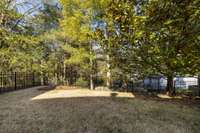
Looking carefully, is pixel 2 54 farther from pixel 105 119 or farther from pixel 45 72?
pixel 105 119

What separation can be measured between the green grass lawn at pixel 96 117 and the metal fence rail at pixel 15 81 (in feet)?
16.2

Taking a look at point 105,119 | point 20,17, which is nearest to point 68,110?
point 105,119

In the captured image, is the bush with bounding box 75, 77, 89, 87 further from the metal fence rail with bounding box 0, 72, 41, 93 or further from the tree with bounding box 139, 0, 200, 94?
the tree with bounding box 139, 0, 200, 94

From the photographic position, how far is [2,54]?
56.3ft

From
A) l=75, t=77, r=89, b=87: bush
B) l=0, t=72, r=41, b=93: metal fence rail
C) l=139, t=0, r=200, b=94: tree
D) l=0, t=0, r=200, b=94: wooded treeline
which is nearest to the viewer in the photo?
l=139, t=0, r=200, b=94: tree

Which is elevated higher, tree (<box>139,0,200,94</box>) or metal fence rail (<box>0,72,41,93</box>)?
tree (<box>139,0,200,94</box>)

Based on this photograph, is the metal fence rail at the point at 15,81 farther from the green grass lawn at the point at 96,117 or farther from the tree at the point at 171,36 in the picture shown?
the tree at the point at 171,36

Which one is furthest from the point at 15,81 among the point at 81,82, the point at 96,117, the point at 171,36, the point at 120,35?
the point at 171,36

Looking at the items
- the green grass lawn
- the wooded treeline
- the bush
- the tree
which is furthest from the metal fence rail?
the tree

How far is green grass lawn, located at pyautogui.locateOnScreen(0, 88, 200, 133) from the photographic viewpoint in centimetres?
624

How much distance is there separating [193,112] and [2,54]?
13.1 metres

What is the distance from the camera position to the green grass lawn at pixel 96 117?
20.5 feet

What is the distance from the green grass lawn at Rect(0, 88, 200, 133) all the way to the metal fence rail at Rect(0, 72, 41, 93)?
495 centimetres

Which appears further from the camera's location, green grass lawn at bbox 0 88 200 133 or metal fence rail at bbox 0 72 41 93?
metal fence rail at bbox 0 72 41 93
